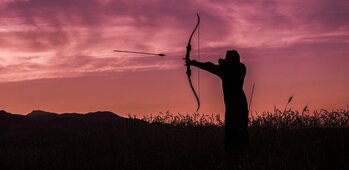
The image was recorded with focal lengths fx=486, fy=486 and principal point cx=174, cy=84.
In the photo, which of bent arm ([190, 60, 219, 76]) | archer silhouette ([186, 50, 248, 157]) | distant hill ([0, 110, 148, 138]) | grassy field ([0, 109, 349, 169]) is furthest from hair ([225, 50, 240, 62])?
distant hill ([0, 110, 148, 138])

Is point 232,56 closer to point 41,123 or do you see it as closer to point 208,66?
point 208,66

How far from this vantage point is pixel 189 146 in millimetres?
10383

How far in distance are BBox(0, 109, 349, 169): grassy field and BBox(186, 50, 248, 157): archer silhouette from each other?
317 millimetres

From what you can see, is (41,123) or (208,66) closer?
(208,66)

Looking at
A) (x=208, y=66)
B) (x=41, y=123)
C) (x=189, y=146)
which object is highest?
(x=41, y=123)

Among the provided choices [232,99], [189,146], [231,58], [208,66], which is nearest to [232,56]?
[231,58]

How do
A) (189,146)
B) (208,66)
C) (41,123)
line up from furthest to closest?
(41,123) → (189,146) → (208,66)

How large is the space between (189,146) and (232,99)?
5.66 ft

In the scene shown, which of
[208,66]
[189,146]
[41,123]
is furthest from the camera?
[41,123]

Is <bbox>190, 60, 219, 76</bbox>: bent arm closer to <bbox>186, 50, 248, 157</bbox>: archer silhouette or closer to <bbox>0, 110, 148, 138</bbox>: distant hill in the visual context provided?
<bbox>186, 50, 248, 157</bbox>: archer silhouette

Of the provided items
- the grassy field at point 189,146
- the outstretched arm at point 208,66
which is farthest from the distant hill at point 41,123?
the outstretched arm at point 208,66

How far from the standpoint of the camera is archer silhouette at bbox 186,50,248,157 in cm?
921

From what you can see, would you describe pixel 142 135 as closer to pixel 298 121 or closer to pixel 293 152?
pixel 298 121

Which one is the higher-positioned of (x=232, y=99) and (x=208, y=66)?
(x=208, y=66)
